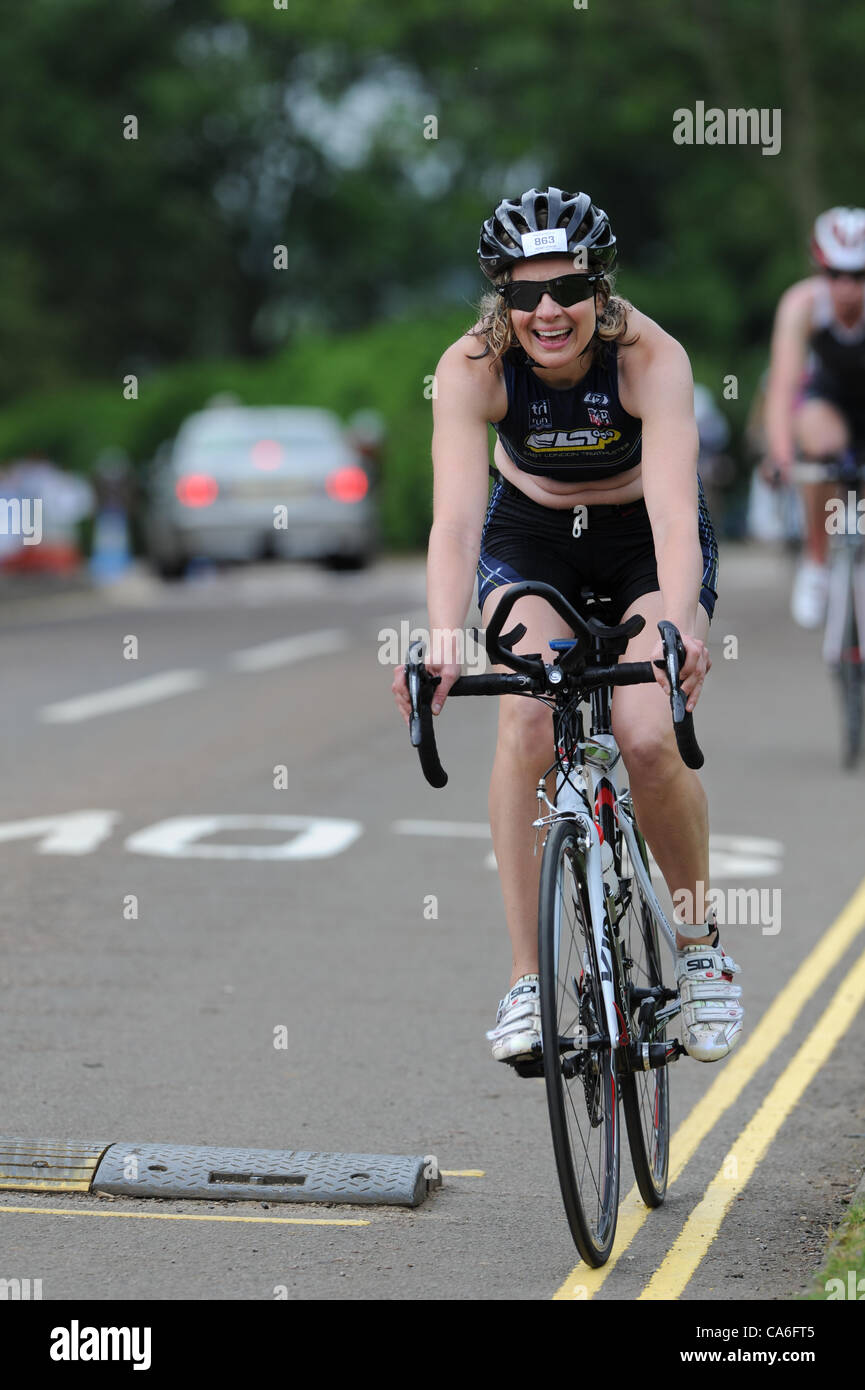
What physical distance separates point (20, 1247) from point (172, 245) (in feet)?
181

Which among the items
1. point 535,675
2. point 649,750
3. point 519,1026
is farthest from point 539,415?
point 519,1026

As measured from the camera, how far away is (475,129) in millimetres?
50094

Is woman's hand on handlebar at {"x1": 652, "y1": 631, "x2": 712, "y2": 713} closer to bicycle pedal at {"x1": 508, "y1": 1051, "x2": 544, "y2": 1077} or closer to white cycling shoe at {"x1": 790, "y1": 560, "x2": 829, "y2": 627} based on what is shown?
bicycle pedal at {"x1": 508, "y1": 1051, "x2": 544, "y2": 1077}

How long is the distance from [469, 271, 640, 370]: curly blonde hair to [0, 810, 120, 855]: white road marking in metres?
4.89

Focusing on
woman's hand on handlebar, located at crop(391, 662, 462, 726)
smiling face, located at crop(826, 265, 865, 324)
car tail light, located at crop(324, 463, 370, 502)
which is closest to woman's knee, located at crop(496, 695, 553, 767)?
woman's hand on handlebar, located at crop(391, 662, 462, 726)

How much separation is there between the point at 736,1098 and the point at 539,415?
205 centimetres

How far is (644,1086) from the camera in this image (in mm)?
5230

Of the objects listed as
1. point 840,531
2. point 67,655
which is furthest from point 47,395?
point 840,531

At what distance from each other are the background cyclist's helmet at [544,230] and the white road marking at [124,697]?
31.1ft

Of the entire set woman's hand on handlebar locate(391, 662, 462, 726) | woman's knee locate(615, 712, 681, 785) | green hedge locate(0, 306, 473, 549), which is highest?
green hedge locate(0, 306, 473, 549)

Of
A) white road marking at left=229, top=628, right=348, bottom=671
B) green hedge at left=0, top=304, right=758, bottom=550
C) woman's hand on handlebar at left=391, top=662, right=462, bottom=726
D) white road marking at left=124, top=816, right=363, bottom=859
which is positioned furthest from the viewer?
green hedge at left=0, top=304, right=758, bottom=550

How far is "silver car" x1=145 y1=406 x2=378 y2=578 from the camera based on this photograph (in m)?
26.0

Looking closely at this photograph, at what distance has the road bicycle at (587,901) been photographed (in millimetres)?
4539

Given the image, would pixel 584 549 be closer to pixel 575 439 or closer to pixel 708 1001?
pixel 575 439
